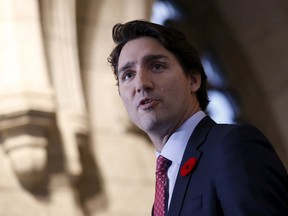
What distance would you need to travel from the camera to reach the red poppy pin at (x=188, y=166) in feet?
4.75

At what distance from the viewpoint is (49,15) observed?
384cm

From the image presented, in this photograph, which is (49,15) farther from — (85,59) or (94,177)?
(94,177)

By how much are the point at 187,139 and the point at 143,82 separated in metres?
0.15

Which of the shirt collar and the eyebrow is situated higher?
the eyebrow

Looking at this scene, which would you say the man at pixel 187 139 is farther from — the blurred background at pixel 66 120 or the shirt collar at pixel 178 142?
the blurred background at pixel 66 120

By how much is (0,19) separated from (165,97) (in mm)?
2215

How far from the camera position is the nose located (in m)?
1.56

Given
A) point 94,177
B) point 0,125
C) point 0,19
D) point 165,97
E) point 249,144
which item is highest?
point 0,19

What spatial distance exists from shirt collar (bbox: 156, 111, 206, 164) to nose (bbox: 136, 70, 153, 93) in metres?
0.11

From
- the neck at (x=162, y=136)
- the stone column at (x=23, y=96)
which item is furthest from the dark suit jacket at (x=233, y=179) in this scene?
the stone column at (x=23, y=96)

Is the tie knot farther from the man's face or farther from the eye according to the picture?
the eye

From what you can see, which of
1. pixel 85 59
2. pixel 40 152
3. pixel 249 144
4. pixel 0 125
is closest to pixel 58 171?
pixel 40 152

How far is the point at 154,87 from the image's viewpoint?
1567 millimetres

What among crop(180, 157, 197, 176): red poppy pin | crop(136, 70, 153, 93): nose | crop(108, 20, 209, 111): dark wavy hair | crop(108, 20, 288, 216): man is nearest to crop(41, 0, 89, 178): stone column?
crop(108, 20, 288, 216): man
